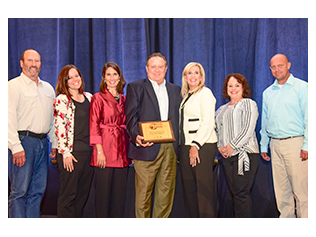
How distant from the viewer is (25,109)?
243 cm

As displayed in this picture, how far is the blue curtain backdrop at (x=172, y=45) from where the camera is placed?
10.3ft

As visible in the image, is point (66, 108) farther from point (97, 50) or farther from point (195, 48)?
point (195, 48)

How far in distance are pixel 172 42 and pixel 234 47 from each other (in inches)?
32.8

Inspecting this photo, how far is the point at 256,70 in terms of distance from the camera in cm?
316

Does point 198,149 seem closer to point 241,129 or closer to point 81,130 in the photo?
point 241,129

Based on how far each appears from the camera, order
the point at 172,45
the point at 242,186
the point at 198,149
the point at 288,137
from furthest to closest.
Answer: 1. the point at 172,45
2. the point at 288,137
3. the point at 242,186
4. the point at 198,149

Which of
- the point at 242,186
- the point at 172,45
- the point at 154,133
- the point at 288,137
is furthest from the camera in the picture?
the point at 172,45

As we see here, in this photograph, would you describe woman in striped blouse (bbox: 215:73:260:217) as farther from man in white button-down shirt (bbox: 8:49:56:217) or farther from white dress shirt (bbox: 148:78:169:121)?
man in white button-down shirt (bbox: 8:49:56:217)

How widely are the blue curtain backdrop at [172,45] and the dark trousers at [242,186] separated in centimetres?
67

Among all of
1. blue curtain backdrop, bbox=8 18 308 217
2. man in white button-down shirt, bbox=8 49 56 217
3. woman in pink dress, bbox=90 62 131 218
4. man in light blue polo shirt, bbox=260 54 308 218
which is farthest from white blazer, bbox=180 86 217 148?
man in white button-down shirt, bbox=8 49 56 217

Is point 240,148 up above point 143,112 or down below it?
below

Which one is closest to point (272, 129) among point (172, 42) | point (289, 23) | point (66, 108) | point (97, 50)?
point (289, 23)

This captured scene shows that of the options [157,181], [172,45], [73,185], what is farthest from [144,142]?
[172,45]

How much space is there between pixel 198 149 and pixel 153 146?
421mm
